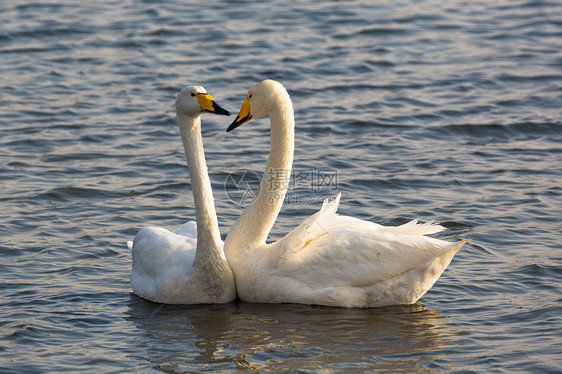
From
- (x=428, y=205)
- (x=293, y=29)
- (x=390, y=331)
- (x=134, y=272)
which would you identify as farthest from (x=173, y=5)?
(x=390, y=331)

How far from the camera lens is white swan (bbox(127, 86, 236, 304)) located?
782 centimetres

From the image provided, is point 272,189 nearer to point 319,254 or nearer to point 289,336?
point 319,254

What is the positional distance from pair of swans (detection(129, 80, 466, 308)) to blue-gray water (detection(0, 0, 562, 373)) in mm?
189

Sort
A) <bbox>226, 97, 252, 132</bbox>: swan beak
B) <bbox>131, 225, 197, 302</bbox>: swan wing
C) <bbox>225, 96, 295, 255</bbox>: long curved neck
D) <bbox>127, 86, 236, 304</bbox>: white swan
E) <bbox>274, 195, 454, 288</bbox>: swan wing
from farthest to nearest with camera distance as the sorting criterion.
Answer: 1. <bbox>226, 97, 252, 132</bbox>: swan beak
2. <bbox>225, 96, 295, 255</bbox>: long curved neck
3. <bbox>131, 225, 197, 302</bbox>: swan wing
4. <bbox>127, 86, 236, 304</bbox>: white swan
5. <bbox>274, 195, 454, 288</bbox>: swan wing

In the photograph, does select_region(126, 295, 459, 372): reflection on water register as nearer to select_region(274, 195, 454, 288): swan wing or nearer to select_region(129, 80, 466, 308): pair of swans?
select_region(129, 80, 466, 308): pair of swans

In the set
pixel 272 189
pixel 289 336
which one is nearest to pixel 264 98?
pixel 272 189

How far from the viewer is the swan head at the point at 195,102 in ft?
24.8

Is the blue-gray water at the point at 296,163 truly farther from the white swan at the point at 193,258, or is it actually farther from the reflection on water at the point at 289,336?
the white swan at the point at 193,258

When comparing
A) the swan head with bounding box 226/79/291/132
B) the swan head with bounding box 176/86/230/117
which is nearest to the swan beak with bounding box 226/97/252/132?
the swan head with bounding box 226/79/291/132

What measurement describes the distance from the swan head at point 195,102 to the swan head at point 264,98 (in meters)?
0.43

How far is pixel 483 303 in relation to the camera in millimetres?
7938

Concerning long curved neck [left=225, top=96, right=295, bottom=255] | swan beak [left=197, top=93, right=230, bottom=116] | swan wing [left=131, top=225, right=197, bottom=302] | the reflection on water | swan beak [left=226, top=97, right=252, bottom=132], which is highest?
swan beak [left=197, top=93, right=230, bottom=116]

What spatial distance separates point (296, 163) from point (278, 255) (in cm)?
417

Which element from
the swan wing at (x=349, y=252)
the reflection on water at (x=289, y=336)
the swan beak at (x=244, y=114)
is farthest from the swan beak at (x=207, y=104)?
the reflection on water at (x=289, y=336)
